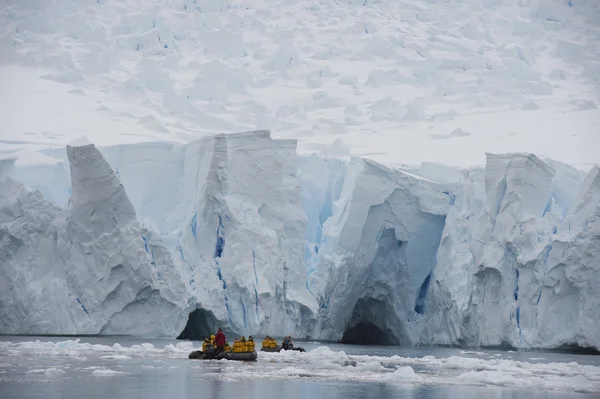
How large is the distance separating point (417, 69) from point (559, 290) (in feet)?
78.0

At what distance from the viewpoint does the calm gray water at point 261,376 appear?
1375cm

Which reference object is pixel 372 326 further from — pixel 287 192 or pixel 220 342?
pixel 220 342

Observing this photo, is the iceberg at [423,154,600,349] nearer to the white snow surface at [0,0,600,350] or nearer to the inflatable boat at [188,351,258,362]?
the white snow surface at [0,0,600,350]

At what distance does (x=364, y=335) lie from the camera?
124ft

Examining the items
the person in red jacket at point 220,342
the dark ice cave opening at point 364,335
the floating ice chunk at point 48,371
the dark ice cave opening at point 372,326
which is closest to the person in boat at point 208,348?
the person in red jacket at point 220,342

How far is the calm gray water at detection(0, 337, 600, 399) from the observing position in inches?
541

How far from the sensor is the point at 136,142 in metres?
30.6

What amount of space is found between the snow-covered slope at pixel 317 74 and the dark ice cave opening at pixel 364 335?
6616 millimetres

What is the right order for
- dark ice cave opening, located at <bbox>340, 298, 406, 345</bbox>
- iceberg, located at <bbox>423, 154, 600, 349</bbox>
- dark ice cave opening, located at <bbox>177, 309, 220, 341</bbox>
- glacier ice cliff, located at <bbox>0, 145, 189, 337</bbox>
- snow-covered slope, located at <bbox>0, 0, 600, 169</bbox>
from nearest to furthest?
glacier ice cliff, located at <bbox>0, 145, 189, 337</bbox> < iceberg, located at <bbox>423, 154, 600, 349</bbox> < dark ice cave opening, located at <bbox>177, 309, 220, 341</bbox> < dark ice cave opening, located at <bbox>340, 298, 406, 345</bbox> < snow-covered slope, located at <bbox>0, 0, 600, 169</bbox>

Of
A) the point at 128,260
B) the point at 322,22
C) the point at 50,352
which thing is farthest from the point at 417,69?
the point at 50,352

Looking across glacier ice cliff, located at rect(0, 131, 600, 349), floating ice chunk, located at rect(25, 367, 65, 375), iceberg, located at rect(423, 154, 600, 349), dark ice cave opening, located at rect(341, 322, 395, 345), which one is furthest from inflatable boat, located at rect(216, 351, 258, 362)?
dark ice cave opening, located at rect(341, 322, 395, 345)

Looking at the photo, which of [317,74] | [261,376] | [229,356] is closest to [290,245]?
[229,356]

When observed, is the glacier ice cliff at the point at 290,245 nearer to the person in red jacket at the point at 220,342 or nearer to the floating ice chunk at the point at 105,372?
the person in red jacket at the point at 220,342

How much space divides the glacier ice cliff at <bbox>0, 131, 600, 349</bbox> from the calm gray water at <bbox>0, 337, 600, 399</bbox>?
3.01 meters
